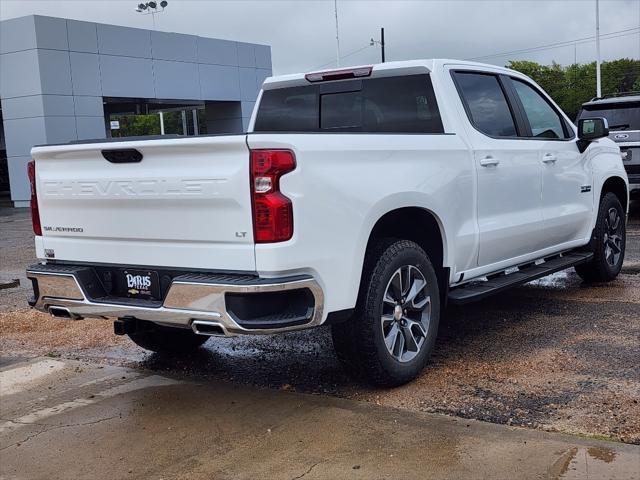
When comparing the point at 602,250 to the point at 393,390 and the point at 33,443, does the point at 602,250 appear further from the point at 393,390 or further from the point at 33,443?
the point at 33,443

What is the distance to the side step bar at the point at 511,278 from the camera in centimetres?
523

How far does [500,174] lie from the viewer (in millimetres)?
5516

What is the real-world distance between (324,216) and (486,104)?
2.33 meters

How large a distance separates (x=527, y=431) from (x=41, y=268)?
308 centimetres

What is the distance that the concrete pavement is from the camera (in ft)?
11.7

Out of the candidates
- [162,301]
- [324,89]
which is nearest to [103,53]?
[324,89]

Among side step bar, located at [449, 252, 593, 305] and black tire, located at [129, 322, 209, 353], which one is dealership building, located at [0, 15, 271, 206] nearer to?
side step bar, located at [449, 252, 593, 305]

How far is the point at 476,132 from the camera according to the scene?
5391 mm

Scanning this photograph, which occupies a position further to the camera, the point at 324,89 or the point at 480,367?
the point at 324,89

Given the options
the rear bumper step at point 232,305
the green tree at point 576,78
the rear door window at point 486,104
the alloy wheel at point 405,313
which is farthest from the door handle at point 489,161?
the green tree at point 576,78

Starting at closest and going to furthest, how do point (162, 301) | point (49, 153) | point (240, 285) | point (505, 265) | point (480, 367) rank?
point (240, 285) < point (162, 301) < point (49, 153) < point (480, 367) < point (505, 265)

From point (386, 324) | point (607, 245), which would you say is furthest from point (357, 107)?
point (607, 245)

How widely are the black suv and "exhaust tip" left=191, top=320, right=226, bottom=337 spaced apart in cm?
940

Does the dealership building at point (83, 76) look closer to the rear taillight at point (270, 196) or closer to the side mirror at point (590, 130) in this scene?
the side mirror at point (590, 130)
